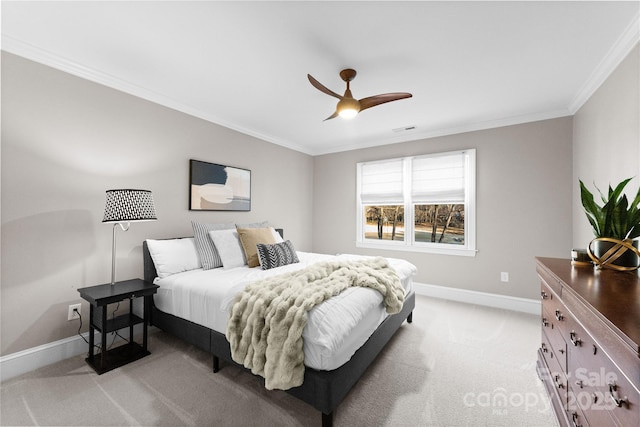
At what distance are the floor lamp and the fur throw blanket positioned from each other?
3.99 ft

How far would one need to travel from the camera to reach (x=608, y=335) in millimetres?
890

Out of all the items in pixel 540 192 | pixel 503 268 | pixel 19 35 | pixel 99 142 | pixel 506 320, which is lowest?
pixel 506 320

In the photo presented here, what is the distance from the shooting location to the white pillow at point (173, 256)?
8.68ft

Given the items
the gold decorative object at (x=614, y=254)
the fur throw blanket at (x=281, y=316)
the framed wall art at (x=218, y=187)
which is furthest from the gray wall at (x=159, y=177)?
the fur throw blanket at (x=281, y=316)

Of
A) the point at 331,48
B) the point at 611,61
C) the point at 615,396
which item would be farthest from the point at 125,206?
the point at 611,61

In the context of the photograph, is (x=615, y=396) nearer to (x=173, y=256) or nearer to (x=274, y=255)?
(x=274, y=255)

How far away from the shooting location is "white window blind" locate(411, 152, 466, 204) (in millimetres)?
3979

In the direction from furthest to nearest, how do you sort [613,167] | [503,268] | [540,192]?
[503,268], [540,192], [613,167]

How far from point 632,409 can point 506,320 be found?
2.81 meters

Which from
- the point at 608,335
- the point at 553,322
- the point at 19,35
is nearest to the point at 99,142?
the point at 19,35

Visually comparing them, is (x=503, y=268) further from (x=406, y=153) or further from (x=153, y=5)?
(x=153, y=5)

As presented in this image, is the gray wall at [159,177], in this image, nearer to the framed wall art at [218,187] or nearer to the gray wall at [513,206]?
the gray wall at [513,206]

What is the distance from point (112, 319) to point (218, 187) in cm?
184

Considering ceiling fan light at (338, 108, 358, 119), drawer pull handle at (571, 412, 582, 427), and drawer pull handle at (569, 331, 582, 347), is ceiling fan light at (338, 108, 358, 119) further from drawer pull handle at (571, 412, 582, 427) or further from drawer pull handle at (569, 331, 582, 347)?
drawer pull handle at (571, 412, 582, 427)
